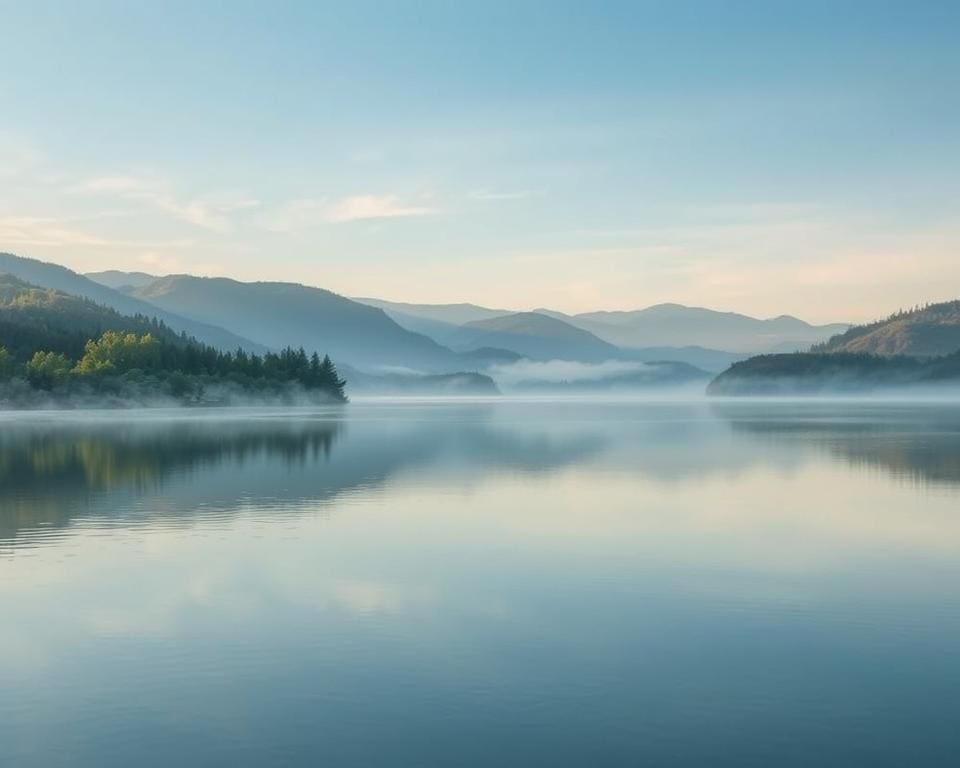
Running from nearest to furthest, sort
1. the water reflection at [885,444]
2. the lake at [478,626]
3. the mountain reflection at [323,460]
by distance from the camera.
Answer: the lake at [478,626]
the mountain reflection at [323,460]
the water reflection at [885,444]

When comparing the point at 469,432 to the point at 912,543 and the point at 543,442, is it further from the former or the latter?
the point at 912,543

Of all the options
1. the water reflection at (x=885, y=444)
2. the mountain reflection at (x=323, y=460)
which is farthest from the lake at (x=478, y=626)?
the water reflection at (x=885, y=444)

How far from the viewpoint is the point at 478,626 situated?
2717cm

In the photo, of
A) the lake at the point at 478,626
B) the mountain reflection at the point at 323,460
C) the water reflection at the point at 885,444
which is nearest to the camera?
the lake at the point at 478,626

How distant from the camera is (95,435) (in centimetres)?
11975

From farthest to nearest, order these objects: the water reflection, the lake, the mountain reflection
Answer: the water reflection, the mountain reflection, the lake

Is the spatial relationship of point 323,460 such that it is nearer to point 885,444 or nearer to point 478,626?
point 885,444

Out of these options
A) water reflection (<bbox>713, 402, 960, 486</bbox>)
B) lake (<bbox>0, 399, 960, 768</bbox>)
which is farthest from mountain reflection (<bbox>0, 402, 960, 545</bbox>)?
lake (<bbox>0, 399, 960, 768</bbox>)

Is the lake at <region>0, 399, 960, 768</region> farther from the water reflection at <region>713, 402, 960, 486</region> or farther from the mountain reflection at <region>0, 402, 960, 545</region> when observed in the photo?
the water reflection at <region>713, 402, 960, 486</region>

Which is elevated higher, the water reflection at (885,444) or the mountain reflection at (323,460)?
the water reflection at (885,444)

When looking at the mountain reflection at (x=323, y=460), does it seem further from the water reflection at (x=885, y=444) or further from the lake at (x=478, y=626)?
the lake at (x=478, y=626)

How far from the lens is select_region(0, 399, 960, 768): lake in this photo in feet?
61.9

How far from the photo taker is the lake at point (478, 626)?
1888 centimetres

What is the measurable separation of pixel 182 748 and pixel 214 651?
6274 mm
